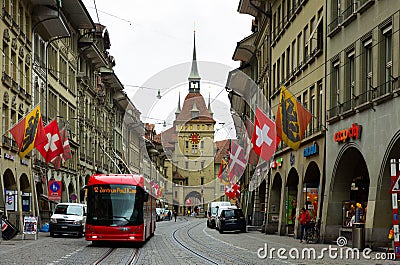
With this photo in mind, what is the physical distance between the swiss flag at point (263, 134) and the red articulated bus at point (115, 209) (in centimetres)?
948

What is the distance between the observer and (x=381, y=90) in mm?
27359

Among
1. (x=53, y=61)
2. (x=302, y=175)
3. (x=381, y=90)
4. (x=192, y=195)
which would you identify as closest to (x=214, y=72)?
(x=302, y=175)

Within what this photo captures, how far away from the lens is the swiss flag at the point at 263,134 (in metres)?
39.8

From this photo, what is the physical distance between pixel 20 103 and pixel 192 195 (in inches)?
5006

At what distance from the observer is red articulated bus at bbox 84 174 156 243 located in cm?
3103

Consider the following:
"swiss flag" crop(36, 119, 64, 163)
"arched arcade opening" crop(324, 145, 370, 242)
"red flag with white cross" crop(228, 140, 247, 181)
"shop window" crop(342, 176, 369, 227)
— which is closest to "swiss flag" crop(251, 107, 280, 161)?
"arched arcade opening" crop(324, 145, 370, 242)

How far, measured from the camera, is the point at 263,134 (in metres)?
40.7

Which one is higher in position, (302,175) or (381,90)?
(381,90)

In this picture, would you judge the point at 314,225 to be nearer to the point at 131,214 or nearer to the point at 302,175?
the point at 302,175

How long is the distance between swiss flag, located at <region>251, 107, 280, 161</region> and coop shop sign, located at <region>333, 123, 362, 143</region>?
694 centimetres

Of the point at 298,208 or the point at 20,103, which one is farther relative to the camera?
the point at 20,103

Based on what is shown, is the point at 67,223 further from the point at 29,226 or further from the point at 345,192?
the point at 345,192

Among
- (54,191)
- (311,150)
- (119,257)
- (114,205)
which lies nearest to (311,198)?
(311,150)

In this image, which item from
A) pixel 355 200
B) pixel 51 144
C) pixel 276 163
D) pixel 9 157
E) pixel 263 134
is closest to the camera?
pixel 355 200
